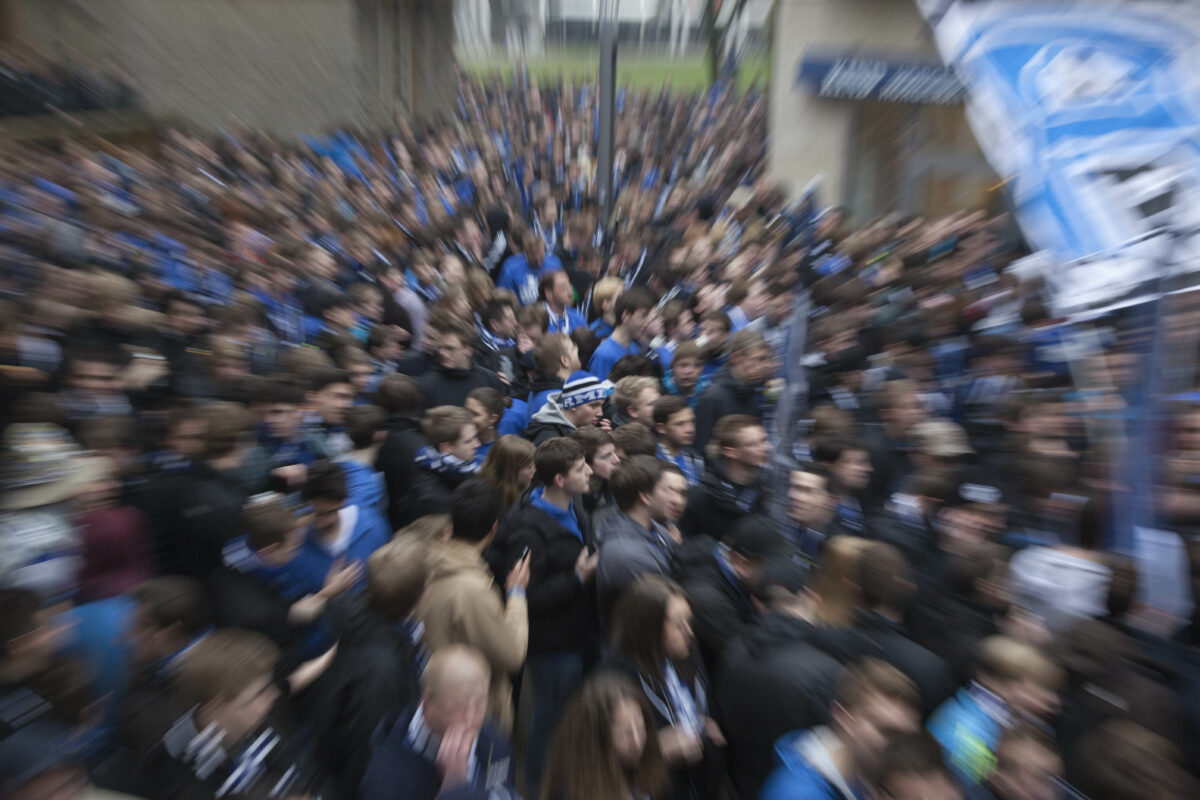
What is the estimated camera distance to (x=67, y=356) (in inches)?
193

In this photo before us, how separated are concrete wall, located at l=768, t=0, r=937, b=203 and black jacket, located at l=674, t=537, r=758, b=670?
37.4ft

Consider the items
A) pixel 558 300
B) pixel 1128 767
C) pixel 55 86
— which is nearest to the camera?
pixel 1128 767

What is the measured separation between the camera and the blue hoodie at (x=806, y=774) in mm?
2248

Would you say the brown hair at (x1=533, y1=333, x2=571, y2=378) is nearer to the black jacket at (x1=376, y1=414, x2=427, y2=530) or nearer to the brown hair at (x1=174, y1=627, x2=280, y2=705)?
the black jacket at (x1=376, y1=414, x2=427, y2=530)

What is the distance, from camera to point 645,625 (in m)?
2.73

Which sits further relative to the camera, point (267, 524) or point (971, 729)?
point (267, 524)

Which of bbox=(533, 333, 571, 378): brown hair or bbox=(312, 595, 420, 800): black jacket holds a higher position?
bbox=(533, 333, 571, 378): brown hair

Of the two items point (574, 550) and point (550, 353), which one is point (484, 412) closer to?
point (550, 353)

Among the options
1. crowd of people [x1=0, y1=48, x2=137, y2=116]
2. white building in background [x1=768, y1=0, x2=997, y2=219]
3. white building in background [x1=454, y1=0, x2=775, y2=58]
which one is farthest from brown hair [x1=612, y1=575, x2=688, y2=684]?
white building in background [x1=454, y1=0, x2=775, y2=58]

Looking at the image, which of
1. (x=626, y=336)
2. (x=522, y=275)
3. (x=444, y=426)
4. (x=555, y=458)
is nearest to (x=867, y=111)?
(x=522, y=275)

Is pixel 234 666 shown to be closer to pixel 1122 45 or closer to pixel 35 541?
pixel 35 541

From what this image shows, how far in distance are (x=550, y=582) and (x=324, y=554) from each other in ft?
3.27

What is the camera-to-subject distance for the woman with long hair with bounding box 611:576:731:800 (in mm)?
2697

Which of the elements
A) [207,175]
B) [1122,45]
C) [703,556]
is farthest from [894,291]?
[207,175]
